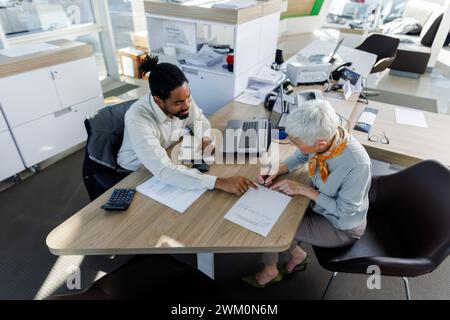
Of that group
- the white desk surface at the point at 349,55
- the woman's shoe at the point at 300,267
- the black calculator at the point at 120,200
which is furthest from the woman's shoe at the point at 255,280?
the white desk surface at the point at 349,55

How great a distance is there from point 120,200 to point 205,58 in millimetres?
1581

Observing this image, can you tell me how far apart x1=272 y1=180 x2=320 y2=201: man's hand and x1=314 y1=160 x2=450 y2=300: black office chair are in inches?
12.5

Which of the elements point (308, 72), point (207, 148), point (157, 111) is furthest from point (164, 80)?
point (308, 72)

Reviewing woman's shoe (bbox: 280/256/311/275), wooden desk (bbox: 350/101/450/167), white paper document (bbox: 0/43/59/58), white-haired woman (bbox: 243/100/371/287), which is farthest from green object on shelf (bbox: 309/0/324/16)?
woman's shoe (bbox: 280/256/311/275)

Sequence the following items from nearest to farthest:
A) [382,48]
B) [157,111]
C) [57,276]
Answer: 1. [157,111]
2. [57,276]
3. [382,48]

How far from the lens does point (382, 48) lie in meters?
4.07

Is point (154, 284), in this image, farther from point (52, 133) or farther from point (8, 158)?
point (52, 133)

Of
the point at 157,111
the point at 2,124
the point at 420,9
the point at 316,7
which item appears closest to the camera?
the point at 157,111

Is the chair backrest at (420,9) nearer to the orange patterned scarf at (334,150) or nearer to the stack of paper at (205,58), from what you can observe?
the stack of paper at (205,58)

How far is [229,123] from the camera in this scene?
6.33ft

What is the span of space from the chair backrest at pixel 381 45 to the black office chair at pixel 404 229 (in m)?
3.11

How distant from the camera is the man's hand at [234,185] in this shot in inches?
54.5

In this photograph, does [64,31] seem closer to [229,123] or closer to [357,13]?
[229,123]
